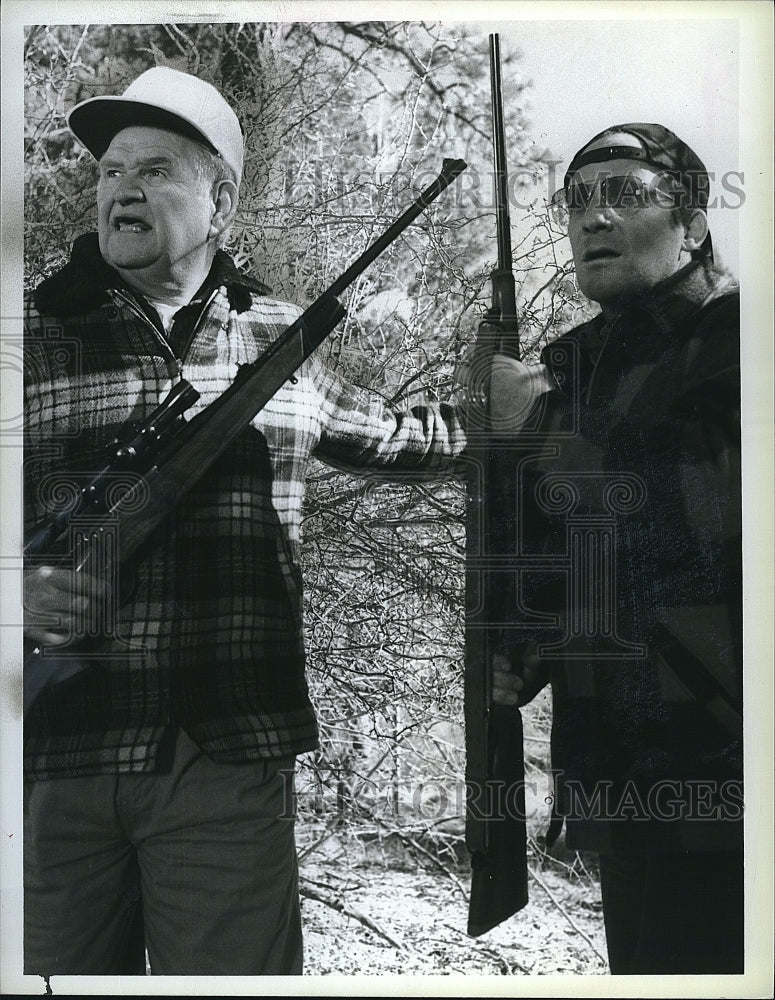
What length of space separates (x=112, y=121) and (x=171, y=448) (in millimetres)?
581

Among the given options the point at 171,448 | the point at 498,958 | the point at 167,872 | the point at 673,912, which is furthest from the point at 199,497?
the point at 673,912

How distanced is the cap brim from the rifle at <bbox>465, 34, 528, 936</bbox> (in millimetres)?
540

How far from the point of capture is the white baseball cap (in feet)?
5.70

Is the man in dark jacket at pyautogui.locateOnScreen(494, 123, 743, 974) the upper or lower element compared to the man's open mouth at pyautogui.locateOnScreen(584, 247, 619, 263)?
lower

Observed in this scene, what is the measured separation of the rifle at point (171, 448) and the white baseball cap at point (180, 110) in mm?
297

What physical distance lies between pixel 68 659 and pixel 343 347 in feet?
2.35

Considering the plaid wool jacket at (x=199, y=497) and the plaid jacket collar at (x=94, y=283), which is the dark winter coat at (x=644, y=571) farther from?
the plaid jacket collar at (x=94, y=283)

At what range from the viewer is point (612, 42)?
175cm

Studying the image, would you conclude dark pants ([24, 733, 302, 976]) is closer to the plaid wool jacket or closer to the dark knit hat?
the plaid wool jacket

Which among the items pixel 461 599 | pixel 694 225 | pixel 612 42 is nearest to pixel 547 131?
pixel 612 42

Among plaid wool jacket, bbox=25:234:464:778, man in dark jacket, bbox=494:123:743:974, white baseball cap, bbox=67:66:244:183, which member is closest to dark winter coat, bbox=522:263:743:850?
man in dark jacket, bbox=494:123:743:974

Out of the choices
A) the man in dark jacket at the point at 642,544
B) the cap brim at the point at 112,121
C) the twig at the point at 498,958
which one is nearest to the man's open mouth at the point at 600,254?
the man in dark jacket at the point at 642,544

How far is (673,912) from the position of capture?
1741mm

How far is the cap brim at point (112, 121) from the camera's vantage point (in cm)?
174
